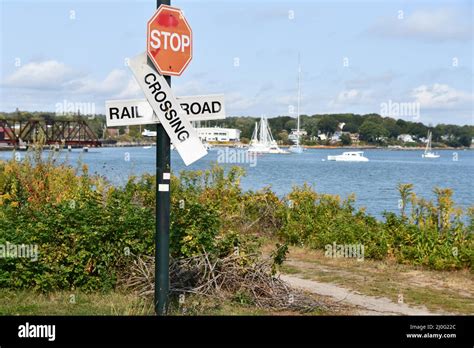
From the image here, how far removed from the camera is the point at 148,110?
19.6ft

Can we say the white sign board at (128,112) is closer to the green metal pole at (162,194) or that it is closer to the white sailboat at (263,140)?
the green metal pole at (162,194)

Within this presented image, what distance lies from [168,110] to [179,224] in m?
2.88

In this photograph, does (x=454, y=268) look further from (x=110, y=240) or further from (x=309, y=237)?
(x=110, y=240)

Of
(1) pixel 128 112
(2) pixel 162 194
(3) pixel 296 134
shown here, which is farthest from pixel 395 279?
(3) pixel 296 134

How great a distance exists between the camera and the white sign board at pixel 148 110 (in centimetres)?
599

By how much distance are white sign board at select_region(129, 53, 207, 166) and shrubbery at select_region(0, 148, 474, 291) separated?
2.50 meters

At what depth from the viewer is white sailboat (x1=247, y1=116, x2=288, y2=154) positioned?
96375mm

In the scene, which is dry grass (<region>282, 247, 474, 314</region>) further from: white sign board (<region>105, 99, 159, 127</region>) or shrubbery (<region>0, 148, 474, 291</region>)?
white sign board (<region>105, 99, 159, 127</region>)

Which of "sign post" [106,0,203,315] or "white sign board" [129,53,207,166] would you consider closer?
"sign post" [106,0,203,315]

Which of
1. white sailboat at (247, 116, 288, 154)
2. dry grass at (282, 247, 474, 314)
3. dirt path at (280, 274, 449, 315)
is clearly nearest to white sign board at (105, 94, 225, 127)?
dirt path at (280, 274, 449, 315)

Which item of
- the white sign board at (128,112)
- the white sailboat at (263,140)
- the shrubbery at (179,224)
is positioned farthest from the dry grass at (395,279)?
the white sailboat at (263,140)

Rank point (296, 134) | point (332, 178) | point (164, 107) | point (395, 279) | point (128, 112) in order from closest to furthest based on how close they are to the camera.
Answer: point (164, 107) → point (128, 112) → point (395, 279) → point (332, 178) → point (296, 134)

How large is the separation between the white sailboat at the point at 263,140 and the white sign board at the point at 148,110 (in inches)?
3446

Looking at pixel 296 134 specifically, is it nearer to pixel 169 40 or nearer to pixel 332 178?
pixel 332 178
